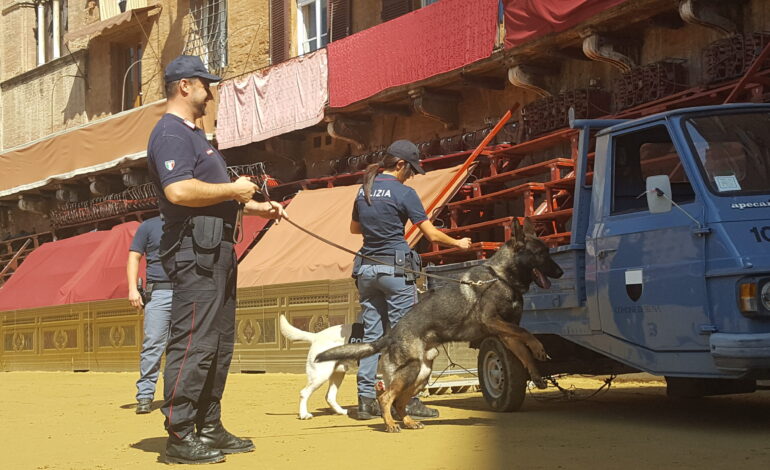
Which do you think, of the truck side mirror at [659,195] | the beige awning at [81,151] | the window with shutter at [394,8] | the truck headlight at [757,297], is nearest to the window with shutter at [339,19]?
the window with shutter at [394,8]

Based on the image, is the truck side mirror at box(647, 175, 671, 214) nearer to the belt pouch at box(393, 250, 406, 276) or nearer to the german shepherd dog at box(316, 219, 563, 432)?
the german shepherd dog at box(316, 219, 563, 432)

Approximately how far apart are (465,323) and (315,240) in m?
12.1

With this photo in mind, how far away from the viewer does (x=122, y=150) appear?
26.7 metres

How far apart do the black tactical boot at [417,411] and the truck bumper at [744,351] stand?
2630 millimetres

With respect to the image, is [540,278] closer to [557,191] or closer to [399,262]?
[399,262]

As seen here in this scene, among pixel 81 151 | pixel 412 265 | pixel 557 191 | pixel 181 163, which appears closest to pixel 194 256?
pixel 181 163

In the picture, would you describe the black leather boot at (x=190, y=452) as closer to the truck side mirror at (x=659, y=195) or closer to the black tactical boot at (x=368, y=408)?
the black tactical boot at (x=368, y=408)

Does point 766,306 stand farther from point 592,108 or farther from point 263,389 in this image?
point 592,108

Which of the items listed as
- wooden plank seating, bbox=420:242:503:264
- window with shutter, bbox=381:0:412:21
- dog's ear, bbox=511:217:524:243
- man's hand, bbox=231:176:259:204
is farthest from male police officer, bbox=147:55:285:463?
window with shutter, bbox=381:0:412:21

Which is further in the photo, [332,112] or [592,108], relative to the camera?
[332,112]

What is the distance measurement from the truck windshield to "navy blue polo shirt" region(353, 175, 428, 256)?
2.25 metres

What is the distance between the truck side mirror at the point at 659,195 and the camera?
7.49 meters

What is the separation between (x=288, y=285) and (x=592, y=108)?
18.1 feet

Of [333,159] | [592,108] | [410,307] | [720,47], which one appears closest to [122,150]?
[333,159]
